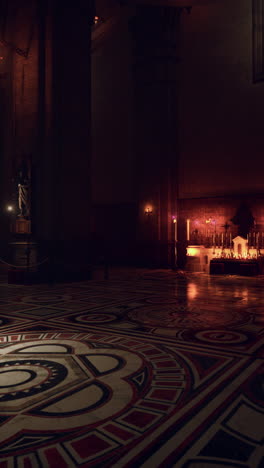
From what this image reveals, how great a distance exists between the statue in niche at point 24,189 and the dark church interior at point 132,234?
4 centimetres

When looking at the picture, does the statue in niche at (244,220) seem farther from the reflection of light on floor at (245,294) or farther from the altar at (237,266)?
the reflection of light on floor at (245,294)

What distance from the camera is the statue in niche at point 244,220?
1036cm

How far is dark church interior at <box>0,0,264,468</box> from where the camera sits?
6.70 ft

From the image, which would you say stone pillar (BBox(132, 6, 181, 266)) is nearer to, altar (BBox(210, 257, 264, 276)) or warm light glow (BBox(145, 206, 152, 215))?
warm light glow (BBox(145, 206, 152, 215))

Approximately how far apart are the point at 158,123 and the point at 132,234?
3.64 meters

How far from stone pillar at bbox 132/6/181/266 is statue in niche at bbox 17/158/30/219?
4656mm

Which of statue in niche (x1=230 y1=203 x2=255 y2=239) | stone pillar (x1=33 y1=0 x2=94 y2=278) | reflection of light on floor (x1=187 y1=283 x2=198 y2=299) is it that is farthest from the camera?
statue in niche (x1=230 y1=203 x2=255 y2=239)

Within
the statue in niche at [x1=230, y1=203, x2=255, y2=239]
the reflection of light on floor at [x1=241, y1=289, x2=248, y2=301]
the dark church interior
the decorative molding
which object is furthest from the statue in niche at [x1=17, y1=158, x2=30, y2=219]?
the decorative molding

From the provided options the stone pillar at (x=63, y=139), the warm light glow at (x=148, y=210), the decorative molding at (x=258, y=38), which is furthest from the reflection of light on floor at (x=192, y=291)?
the decorative molding at (x=258, y=38)

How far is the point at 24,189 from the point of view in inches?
345

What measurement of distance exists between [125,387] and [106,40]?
45.5ft

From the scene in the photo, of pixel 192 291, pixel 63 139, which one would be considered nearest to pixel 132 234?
pixel 63 139

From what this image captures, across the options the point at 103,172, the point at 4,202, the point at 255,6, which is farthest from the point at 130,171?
the point at 255,6

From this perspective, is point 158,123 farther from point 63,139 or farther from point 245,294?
point 245,294
